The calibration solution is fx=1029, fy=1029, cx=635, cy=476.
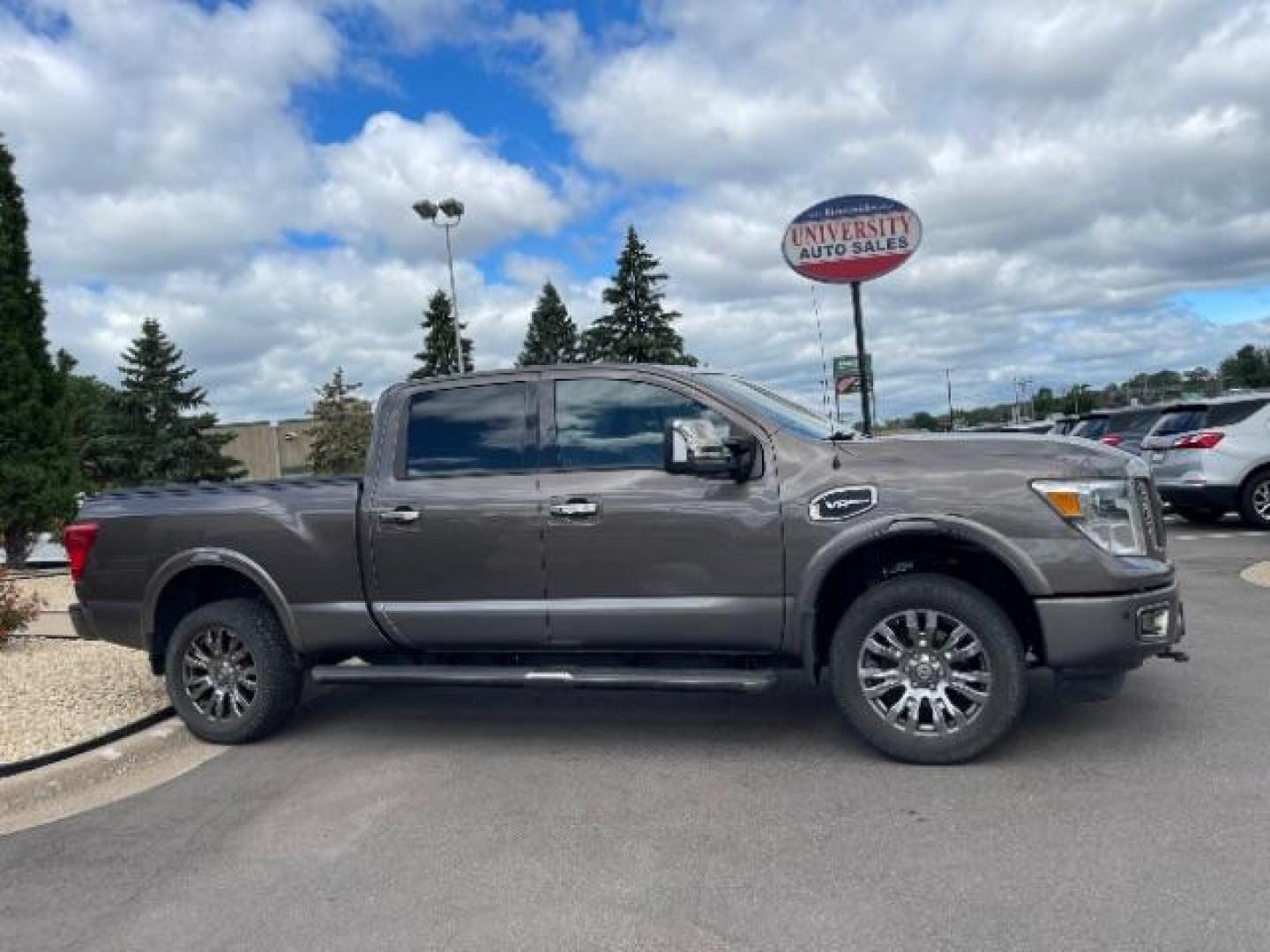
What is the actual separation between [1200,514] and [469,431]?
38.6 ft

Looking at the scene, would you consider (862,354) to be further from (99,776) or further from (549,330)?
(549,330)

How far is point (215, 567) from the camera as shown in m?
5.78

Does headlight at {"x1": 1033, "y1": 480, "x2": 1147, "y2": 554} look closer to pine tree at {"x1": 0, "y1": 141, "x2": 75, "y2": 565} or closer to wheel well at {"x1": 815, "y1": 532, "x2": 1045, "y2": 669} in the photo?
wheel well at {"x1": 815, "y1": 532, "x2": 1045, "y2": 669}

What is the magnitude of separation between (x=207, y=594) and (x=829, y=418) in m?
3.76

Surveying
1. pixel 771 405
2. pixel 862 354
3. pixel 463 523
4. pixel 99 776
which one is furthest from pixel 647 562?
pixel 862 354

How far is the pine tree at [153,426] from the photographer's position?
41656 millimetres

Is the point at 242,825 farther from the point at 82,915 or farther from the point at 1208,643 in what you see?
the point at 1208,643

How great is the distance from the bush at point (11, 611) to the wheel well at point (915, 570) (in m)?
6.57

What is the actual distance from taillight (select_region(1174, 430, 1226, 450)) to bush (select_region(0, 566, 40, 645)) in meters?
12.4

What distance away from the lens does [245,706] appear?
5.69 metres

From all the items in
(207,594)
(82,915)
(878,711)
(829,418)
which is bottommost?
(82,915)

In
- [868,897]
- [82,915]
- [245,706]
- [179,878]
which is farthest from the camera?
[245,706]

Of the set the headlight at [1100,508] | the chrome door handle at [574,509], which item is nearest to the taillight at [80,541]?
the chrome door handle at [574,509]

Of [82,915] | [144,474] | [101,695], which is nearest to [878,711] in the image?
[82,915]
